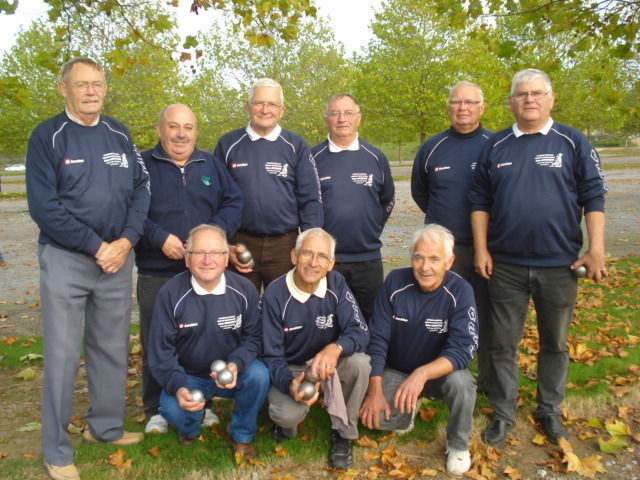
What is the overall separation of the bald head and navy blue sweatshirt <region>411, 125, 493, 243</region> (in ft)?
7.22

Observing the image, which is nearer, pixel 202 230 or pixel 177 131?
pixel 202 230

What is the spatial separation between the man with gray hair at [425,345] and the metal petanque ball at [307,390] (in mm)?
502

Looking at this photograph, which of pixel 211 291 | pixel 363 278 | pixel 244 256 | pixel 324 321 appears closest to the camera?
pixel 211 291

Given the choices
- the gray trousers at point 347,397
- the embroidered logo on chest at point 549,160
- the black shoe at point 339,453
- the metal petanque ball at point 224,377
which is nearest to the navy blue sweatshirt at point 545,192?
the embroidered logo on chest at point 549,160

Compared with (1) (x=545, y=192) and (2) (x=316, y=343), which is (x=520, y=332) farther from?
(2) (x=316, y=343)

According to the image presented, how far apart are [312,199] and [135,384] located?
9.47 ft

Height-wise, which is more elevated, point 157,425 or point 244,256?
point 244,256

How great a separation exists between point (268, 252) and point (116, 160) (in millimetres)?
1618

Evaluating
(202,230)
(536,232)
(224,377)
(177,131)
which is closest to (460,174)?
(536,232)

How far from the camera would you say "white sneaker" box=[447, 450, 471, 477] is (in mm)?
4289

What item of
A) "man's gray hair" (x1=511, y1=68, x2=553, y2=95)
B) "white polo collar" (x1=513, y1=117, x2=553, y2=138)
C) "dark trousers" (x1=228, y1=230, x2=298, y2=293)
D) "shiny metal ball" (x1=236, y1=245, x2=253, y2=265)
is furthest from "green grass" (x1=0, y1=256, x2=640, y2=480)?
"man's gray hair" (x1=511, y1=68, x2=553, y2=95)

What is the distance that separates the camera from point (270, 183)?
5.35 m

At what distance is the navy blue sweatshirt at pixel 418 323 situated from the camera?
457 centimetres

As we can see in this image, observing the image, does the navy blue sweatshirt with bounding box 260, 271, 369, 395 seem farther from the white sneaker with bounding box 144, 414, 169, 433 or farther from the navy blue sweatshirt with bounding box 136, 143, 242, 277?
the white sneaker with bounding box 144, 414, 169, 433
